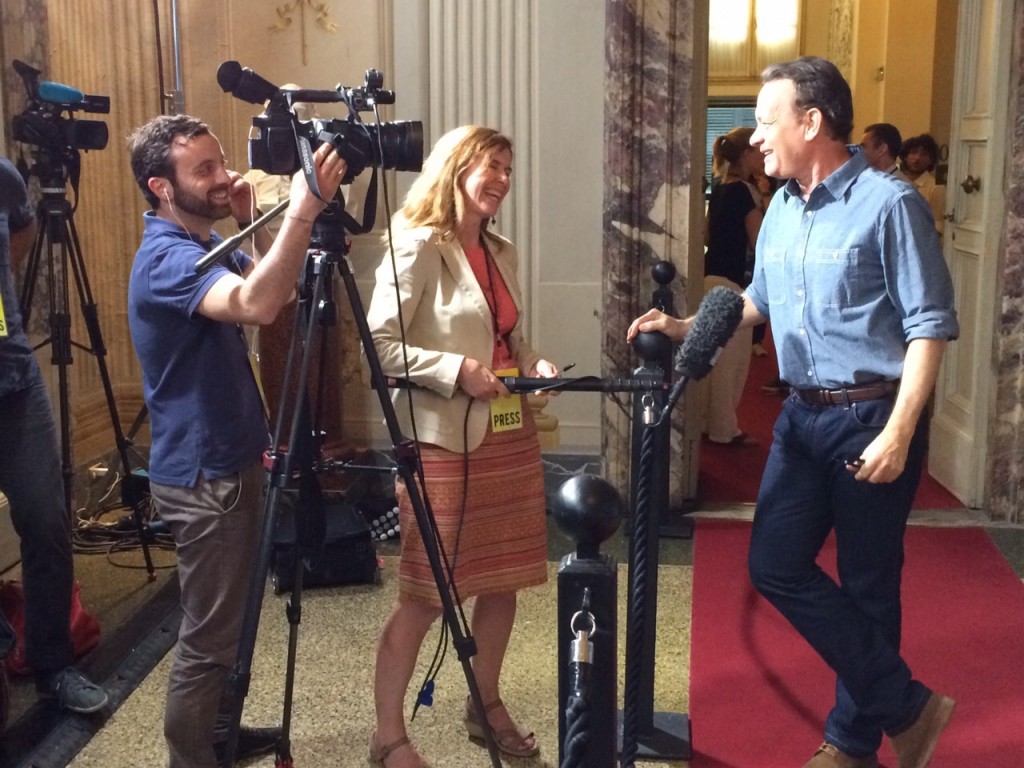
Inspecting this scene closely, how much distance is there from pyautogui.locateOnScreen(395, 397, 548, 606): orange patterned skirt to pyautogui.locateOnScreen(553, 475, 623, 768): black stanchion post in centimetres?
100

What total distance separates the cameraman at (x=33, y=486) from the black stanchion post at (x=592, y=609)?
1.84 metres

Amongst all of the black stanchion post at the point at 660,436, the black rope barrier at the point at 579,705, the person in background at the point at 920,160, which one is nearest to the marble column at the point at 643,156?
the black stanchion post at the point at 660,436

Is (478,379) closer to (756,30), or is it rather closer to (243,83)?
(243,83)

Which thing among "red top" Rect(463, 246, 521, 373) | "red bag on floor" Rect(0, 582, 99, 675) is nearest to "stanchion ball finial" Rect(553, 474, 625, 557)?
"red top" Rect(463, 246, 521, 373)

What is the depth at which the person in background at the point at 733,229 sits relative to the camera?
5344 mm

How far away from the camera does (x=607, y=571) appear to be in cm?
143

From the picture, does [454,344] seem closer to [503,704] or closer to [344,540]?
[503,704]

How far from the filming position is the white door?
426 centimetres

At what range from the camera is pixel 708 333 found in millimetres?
2092

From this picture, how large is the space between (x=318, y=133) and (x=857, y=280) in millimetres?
1062

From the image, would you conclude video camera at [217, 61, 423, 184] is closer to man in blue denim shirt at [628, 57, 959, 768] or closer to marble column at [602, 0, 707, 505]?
man in blue denim shirt at [628, 57, 959, 768]

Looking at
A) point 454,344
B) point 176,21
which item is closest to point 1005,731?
point 454,344

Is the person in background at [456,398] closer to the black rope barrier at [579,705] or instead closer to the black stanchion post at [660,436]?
the black stanchion post at [660,436]

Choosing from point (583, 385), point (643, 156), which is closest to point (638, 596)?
point (583, 385)
